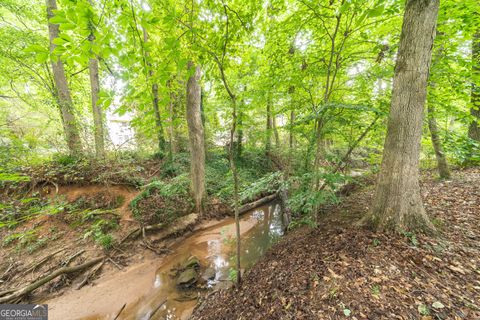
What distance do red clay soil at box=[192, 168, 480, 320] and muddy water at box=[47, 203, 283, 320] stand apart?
67 centimetres

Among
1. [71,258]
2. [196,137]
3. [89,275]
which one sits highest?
[196,137]

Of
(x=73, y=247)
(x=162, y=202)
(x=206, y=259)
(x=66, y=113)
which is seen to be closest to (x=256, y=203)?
(x=206, y=259)

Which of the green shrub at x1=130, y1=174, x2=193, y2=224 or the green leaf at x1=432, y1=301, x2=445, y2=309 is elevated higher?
the green shrub at x1=130, y1=174, x2=193, y2=224

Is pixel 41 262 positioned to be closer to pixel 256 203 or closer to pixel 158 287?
pixel 158 287

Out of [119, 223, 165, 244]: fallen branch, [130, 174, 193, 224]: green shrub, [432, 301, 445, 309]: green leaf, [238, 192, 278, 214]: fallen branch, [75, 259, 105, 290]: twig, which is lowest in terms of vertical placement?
[75, 259, 105, 290]: twig

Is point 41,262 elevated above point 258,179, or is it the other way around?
point 258,179

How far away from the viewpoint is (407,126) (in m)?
2.62

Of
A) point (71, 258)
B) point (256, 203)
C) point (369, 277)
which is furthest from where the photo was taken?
point (256, 203)

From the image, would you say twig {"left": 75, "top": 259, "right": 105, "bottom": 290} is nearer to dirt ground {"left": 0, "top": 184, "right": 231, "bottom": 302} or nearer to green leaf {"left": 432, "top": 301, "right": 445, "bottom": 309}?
dirt ground {"left": 0, "top": 184, "right": 231, "bottom": 302}

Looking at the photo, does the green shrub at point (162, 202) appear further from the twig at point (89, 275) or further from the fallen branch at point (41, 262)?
the fallen branch at point (41, 262)

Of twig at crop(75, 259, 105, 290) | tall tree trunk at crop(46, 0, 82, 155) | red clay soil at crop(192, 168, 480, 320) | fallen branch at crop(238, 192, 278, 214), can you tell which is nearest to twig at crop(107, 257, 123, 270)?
twig at crop(75, 259, 105, 290)

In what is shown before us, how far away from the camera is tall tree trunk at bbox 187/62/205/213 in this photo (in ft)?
19.4

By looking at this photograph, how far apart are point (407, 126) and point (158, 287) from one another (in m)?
5.53

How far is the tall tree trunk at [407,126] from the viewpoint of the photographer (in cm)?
251
